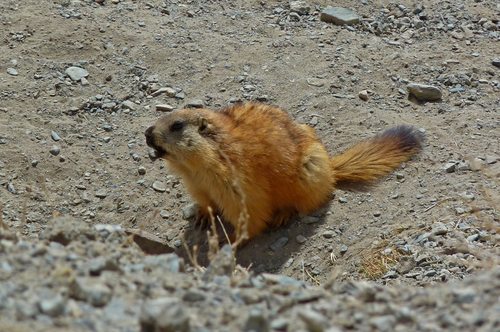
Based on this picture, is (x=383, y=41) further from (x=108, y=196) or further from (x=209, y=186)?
(x=108, y=196)

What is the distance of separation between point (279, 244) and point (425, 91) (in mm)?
3241

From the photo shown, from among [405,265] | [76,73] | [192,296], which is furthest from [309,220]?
[76,73]

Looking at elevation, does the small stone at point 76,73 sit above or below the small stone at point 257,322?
below

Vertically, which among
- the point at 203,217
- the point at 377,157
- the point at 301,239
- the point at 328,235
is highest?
the point at 377,157

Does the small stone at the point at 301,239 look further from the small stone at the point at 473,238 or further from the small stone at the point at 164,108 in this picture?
the small stone at the point at 164,108

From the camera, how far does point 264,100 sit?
302 inches

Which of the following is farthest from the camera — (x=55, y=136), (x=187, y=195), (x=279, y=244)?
(x=55, y=136)

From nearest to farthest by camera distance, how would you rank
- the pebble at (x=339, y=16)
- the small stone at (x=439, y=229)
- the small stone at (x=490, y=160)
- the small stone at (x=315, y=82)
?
the small stone at (x=439, y=229) < the small stone at (x=490, y=160) < the small stone at (x=315, y=82) < the pebble at (x=339, y=16)

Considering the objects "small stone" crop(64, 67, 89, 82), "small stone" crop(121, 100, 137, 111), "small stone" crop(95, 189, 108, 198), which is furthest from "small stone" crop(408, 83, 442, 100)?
"small stone" crop(64, 67, 89, 82)

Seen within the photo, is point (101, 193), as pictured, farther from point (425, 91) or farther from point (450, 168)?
point (425, 91)

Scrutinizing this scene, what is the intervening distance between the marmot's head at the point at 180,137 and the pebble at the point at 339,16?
4435mm

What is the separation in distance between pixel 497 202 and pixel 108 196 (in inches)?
178

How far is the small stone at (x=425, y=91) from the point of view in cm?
733

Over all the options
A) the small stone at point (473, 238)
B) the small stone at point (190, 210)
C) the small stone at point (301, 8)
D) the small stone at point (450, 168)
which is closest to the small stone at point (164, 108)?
the small stone at point (190, 210)
